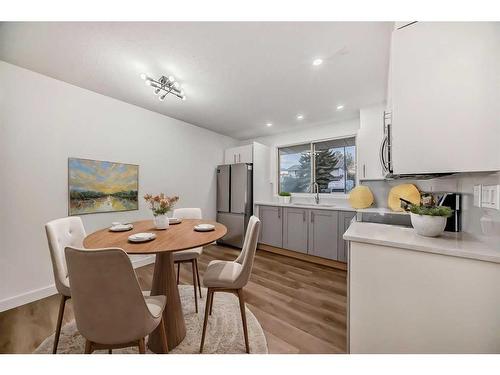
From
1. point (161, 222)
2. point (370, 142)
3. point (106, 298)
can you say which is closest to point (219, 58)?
point (161, 222)

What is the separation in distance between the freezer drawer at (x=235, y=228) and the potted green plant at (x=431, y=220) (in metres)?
2.80

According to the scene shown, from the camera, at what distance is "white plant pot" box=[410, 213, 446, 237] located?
1.10 m

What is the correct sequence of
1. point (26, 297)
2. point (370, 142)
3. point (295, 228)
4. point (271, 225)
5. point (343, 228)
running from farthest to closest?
point (271, 225) < point (295, 228) < point (343, 228) < point (370, 142) < point (26, 297)

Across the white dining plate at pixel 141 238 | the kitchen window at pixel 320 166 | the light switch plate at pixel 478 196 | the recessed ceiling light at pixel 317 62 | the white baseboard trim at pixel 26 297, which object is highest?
the recessed ceiling light at pixel 317 62

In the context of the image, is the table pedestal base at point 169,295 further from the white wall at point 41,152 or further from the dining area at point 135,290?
the white wall at point 41,152

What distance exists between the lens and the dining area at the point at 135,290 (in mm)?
875

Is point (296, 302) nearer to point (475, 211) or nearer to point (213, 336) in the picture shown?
point (213, 336)

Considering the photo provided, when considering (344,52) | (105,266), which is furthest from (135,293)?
(344,52)

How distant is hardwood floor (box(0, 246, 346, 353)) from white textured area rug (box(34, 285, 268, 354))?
9 cm

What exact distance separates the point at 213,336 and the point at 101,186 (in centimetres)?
225

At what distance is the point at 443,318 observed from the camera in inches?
36.8

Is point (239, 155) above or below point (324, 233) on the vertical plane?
above

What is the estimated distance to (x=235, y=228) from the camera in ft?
12.4

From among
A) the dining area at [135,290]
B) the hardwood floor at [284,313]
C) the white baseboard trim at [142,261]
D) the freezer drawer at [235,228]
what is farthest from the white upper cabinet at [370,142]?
the white baseboard trim at [142,261]
